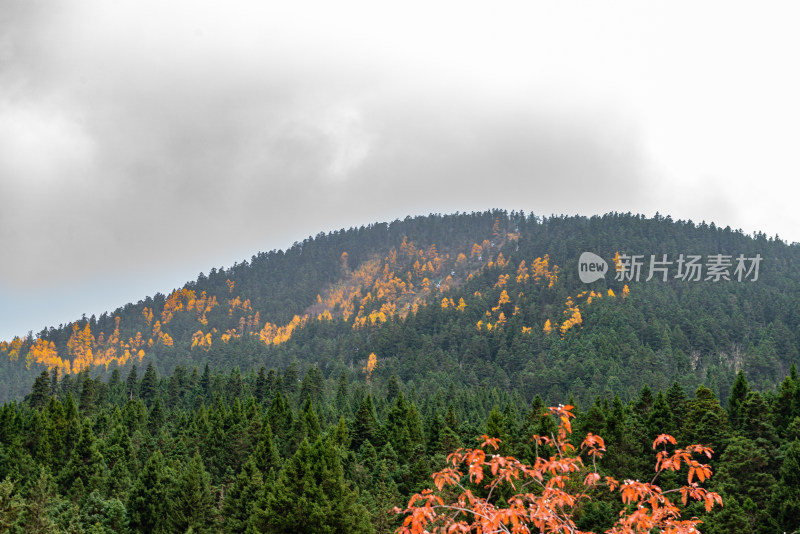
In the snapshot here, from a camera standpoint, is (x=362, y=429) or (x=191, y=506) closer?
(x=191, y=506)

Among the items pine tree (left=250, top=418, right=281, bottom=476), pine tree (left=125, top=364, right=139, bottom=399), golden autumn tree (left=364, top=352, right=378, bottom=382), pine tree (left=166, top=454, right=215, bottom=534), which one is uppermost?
pine tree (left=250, top=418, right=281, bottom=476)

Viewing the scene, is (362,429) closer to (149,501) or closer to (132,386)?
(149,501)

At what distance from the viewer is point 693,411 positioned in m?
48.0

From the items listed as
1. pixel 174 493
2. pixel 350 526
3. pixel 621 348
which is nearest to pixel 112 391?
pixel 174 493

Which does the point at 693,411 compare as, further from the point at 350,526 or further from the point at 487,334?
the point at 487,334

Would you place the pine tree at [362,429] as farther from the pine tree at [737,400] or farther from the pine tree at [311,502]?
the pine tree at [737,400]

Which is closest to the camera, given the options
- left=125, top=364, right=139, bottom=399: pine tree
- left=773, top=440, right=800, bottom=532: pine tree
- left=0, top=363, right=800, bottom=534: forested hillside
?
left=0, top=363, right=800, bottom=534: forested hillside

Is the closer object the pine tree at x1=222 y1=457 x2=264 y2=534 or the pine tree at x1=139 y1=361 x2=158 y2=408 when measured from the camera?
the pine tree at x1=222 y1=457 x2=264 y2=534

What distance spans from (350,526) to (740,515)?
2013 cm

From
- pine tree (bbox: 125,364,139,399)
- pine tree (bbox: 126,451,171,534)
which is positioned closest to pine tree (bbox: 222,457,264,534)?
pine tree (bbox: 126,451,171,534)

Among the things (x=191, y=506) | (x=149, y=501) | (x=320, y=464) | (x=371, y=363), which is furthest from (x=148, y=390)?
(x=371, y=363)

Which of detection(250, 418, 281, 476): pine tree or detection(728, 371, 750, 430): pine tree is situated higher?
detection(728, 371, 750, 430): pine tree

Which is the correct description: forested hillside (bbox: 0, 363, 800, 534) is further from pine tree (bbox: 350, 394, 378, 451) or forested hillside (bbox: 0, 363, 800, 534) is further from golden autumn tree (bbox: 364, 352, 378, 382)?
golden autumn tree (bbox: 364, 352, 378, 382)

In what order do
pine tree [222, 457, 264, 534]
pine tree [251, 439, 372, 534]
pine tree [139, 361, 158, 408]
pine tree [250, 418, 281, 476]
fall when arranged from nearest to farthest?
pine tree [251, 439, 372, 534], pine tree [222, 457, 264, 534], pine tree [250, 418, 281, 476], pine tree [139, 361, 158, 408]
